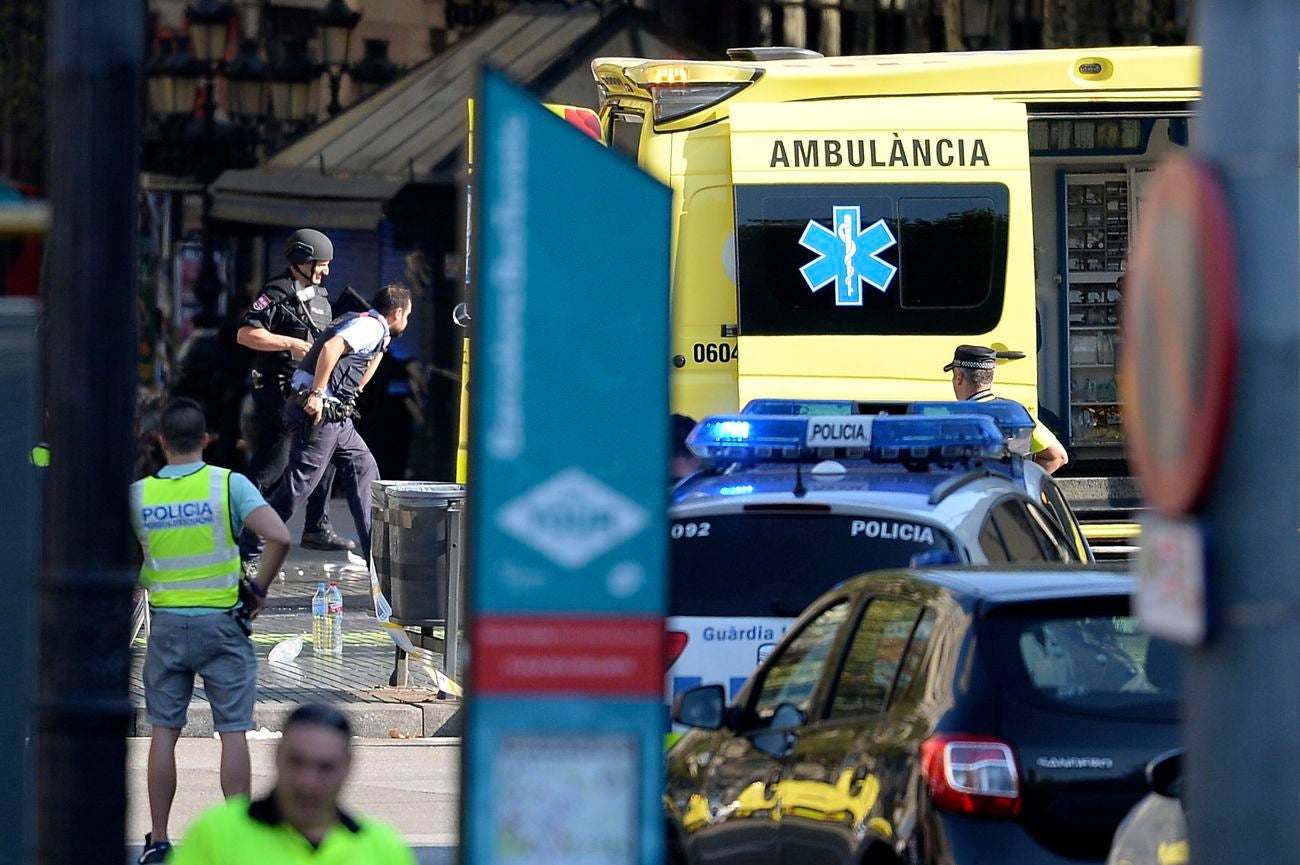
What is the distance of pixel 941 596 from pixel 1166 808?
1287mm

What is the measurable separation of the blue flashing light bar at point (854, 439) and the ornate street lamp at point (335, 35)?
43.8 feet

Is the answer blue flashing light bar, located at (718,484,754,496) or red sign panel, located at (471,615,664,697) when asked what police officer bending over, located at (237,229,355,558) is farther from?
red sign panel, located at (471,615,664,697)

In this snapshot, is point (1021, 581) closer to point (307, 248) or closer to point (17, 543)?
point (17, 543)

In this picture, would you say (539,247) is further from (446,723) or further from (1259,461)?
(446,723)

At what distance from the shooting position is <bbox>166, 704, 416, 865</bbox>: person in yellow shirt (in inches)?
169

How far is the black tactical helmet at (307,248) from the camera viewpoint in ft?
42.4

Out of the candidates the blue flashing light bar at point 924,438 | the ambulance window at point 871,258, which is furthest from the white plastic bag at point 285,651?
the blue flashing light bar at point 924,438

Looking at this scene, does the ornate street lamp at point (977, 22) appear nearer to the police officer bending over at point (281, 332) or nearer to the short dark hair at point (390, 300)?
the short dark hair at point (390, 300)

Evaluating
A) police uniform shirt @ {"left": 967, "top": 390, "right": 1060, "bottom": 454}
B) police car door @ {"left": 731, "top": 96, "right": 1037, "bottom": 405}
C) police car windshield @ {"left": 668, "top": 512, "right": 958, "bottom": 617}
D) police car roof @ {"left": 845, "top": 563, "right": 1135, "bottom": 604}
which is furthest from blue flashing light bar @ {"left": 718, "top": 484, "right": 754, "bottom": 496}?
police car door @ {"left": 731, "top": 96, "right": 1037, "bottom": 405}

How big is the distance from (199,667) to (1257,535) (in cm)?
518

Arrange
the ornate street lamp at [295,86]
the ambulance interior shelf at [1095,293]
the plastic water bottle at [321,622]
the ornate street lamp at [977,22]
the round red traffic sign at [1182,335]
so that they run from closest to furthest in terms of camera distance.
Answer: the round red traffic sign at [1182,335] < the plastic water bottle at [321,622] < the ambulance interior shelf at [1095,293] < the ornate street lamp at [295,86] < the ornate street lamp at [977,22]

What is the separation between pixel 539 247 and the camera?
11.1ft

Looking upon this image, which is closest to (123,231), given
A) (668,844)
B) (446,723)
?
(668,844)

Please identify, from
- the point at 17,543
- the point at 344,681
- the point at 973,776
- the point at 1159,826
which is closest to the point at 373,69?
the point at 344,681
